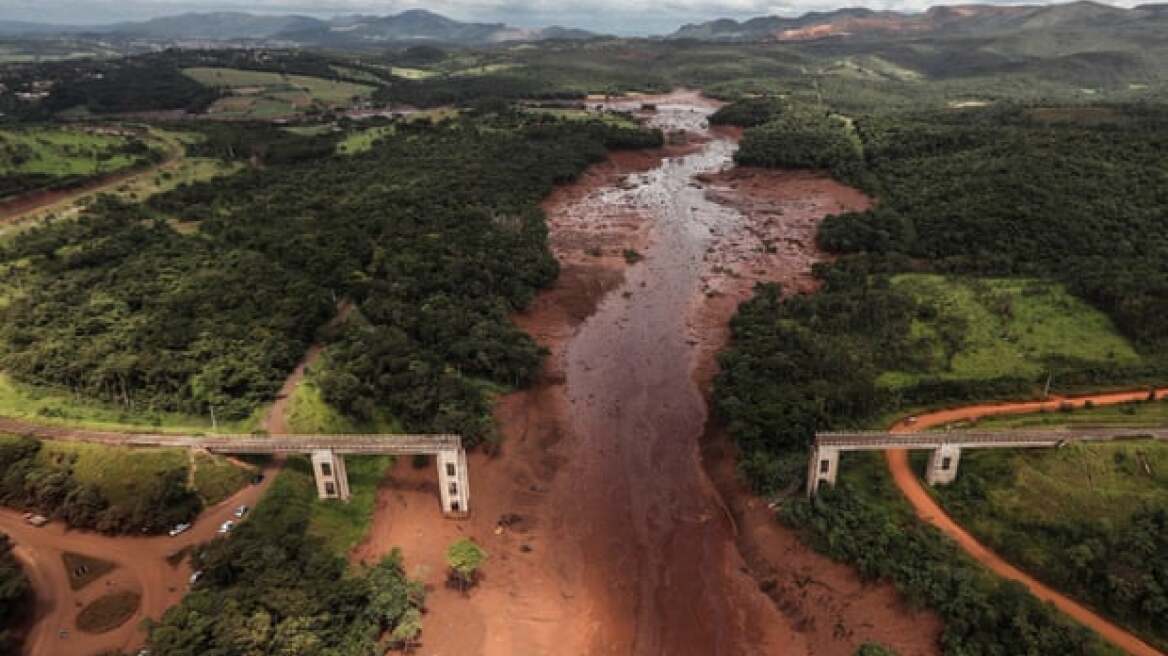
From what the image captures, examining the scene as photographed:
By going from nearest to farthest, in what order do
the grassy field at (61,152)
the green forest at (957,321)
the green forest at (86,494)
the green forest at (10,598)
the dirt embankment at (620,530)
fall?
the green forest at (10,598)
the green forest at (957,321)
the dirt embankment at (620,530)
the green forest at (86,494)
the grassy field at (61,152)

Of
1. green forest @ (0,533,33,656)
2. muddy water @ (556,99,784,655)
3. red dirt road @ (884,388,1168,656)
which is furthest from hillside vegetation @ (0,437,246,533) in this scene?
red dirt road @ (884,388,1168,656)

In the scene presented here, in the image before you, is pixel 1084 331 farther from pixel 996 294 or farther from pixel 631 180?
pixel 631 180

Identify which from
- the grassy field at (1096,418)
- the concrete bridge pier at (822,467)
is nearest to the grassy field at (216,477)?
the concrete bridge pier at (822,467)

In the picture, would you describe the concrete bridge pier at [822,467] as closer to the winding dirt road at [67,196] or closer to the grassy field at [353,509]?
the grassy field at [353,509]

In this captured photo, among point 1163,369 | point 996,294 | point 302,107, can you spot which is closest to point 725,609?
point 1163,369

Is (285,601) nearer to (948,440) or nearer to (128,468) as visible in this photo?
(128,468)

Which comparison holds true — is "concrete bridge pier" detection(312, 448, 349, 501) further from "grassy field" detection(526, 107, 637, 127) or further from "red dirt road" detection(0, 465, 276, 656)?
"grassy field" detection(526, 107, 637, 127)
